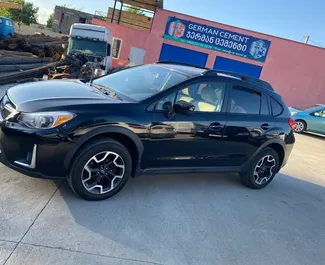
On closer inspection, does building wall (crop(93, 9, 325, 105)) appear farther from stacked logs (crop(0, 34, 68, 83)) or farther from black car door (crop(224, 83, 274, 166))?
black car door (crop(224, 83, 274, 166))

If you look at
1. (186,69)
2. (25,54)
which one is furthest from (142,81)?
(25,54)

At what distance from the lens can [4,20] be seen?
21094 mm

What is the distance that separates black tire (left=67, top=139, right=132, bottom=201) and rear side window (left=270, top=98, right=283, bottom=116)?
2710mm

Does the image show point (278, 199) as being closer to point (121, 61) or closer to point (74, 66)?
point (74, 66)

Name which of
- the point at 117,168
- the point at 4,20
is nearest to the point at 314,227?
the point at 117,168

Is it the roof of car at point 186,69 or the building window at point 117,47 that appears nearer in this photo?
the roof of car at point 186,69

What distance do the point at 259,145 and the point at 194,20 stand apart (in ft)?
54.3

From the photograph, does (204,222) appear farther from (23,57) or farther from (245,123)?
(23,57)

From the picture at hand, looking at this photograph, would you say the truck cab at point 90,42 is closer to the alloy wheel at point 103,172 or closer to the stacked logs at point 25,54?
the stacked logs at point 25,54

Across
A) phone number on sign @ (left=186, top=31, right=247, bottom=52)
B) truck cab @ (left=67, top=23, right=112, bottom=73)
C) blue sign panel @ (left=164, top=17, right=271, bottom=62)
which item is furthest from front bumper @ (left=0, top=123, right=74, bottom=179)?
phone number on sign @ (left=186, top=31, right=247, bottom=52)

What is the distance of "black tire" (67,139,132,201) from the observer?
349 centimetres

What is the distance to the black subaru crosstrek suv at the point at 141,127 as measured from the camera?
3350 mm

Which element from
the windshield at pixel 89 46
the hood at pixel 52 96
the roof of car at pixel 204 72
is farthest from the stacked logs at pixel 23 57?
the roof of car at pixel 204 72

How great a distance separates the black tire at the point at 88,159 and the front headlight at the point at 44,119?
0.40m
